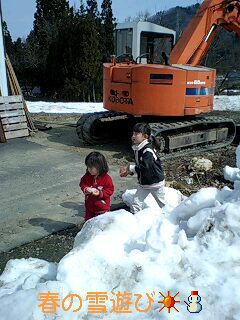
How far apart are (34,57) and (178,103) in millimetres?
22459

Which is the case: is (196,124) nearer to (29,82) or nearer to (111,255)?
(111,255)

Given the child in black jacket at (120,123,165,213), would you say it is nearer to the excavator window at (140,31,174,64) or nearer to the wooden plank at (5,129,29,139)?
the excavator window at (140,31,174,64)

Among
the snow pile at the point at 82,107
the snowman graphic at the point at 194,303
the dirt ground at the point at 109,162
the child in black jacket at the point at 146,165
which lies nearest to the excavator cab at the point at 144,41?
the dirt ground at the point at 109,162

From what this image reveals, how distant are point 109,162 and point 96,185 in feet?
10.5

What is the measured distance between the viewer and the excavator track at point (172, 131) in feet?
23.7

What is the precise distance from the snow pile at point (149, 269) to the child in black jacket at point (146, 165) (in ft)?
4.28

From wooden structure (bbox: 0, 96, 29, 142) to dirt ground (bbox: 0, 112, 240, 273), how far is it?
342 mm

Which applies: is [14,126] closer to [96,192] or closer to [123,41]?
[123,41]

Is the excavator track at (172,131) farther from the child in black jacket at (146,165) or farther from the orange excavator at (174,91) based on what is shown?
the child in black jacket at (146,165)

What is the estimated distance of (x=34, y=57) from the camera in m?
27.4

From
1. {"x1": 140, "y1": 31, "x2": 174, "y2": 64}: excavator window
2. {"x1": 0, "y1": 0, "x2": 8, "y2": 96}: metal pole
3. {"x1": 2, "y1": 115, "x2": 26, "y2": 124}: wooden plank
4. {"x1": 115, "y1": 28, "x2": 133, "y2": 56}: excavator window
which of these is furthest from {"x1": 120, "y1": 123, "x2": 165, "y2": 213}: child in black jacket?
{"x1": 0, "y1": 0, "x2": 8, "y2": 96}: metal pole

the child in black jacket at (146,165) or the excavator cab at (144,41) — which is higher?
the excavator cab at (144,41)

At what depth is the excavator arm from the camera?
7.71m

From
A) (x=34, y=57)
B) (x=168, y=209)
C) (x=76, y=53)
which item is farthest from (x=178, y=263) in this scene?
(x=34, y=57)
